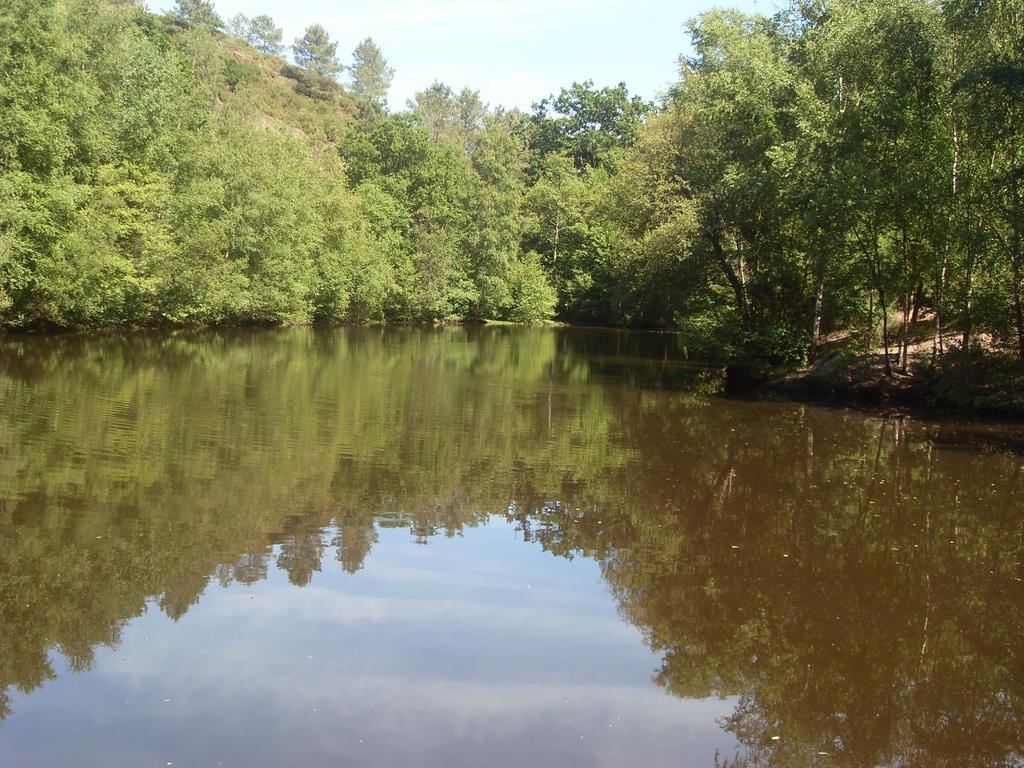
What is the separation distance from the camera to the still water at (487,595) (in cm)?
660

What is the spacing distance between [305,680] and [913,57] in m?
25.8

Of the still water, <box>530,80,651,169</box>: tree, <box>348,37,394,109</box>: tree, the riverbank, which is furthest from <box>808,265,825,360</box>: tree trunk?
<box>348,37,394,109</box>: tree

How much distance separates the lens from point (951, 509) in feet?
46.5

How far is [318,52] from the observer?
421 feet

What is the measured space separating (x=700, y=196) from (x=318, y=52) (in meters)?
107

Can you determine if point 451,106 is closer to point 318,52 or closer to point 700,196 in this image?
point 318,52

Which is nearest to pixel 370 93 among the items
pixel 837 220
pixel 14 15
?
pixel 14 15

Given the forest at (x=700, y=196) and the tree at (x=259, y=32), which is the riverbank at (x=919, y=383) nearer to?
the forest at (x=700, y=196)

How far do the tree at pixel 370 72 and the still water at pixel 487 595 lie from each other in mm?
115409

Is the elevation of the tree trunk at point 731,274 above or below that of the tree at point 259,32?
below

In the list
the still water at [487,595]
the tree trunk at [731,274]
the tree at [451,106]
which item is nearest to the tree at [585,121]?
the tree at [451,106]

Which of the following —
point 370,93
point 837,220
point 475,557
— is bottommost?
point 475,557

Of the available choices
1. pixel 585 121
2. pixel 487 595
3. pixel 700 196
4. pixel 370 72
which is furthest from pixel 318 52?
pixel 487 595

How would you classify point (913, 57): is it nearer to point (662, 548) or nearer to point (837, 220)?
point (837, 220)
